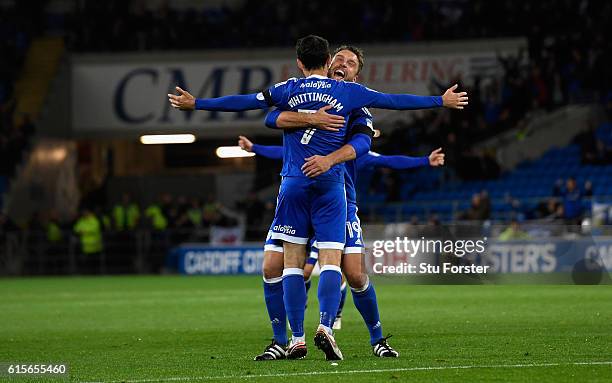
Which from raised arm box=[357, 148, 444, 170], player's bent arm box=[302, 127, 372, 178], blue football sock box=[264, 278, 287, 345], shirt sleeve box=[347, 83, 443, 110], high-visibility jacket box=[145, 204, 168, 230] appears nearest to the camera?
player's bent arm box=[302, 127, 372, 178]

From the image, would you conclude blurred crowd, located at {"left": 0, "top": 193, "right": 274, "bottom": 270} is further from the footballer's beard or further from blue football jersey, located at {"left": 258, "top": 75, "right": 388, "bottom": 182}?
blue football jersey, located at {"left": 258, "top": 75, "right": 388, "bottom": 182}

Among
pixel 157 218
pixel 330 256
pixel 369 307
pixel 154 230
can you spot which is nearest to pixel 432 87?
pixel 157 218

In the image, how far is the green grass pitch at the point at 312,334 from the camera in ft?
28.1

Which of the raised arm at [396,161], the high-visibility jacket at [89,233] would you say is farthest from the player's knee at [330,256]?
the high-visibility jacket at [89,233]

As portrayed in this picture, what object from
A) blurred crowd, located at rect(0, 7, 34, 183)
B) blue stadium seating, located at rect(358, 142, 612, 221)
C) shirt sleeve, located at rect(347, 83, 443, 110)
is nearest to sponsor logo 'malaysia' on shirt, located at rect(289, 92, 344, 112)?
shirt sleeve, located at rect(347, 83, 443, 110)

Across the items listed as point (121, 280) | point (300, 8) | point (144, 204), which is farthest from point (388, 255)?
point (144, 204)

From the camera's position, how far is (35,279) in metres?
30.5

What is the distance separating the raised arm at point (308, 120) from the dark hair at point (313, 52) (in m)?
0.33

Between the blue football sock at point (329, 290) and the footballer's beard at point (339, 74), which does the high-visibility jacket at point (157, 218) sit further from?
the blue football sock at point (329, 290)

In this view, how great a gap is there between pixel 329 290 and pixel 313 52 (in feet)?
5.71

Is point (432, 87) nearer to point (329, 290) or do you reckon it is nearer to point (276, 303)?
point (276, 303)

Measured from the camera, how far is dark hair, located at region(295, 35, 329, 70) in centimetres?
928

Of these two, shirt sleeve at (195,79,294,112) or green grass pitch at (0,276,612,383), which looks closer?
green grass pitch at (0,276,612,383)

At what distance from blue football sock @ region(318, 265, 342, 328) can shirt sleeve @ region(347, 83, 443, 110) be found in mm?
1244
